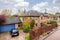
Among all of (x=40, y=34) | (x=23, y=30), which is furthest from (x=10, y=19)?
(x=40, y=34)

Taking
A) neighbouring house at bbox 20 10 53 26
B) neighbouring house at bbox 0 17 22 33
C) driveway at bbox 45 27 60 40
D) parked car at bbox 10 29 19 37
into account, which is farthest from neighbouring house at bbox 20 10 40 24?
driveway at bbox 45 27 60 40

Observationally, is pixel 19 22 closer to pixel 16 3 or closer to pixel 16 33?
pixel 16 33

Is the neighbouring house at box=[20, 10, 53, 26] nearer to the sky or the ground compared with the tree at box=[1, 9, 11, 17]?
nearer to the ground

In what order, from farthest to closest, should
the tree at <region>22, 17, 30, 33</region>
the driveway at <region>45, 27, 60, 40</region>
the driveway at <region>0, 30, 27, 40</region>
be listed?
1. the driveway at <region>45, 27, 60, 40</region>
2. the tree at <region>22, 17, 30, 33</region>
3. the driveway at <region>0, 30, 27, 40</region>

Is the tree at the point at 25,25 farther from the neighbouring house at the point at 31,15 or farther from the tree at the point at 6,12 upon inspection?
the tree at the point at 6,12

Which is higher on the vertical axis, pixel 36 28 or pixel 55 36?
pixel 36 28

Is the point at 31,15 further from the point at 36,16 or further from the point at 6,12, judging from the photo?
the point at 6,12

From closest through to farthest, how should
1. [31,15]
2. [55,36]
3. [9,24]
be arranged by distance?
[9,24], [31,15], [55,36]

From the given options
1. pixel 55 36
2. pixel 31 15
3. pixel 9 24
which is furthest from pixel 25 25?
pixel 55 36

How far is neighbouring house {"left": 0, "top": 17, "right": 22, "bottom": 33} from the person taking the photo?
1.82m

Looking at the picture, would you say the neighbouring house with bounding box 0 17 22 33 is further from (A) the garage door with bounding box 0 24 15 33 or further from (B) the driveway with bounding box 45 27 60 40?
(B) the driveway with bounding box 45 27 60 40

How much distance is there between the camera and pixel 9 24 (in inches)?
71.6

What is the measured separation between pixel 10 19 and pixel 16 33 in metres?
0.25

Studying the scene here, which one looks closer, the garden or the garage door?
the garage door
